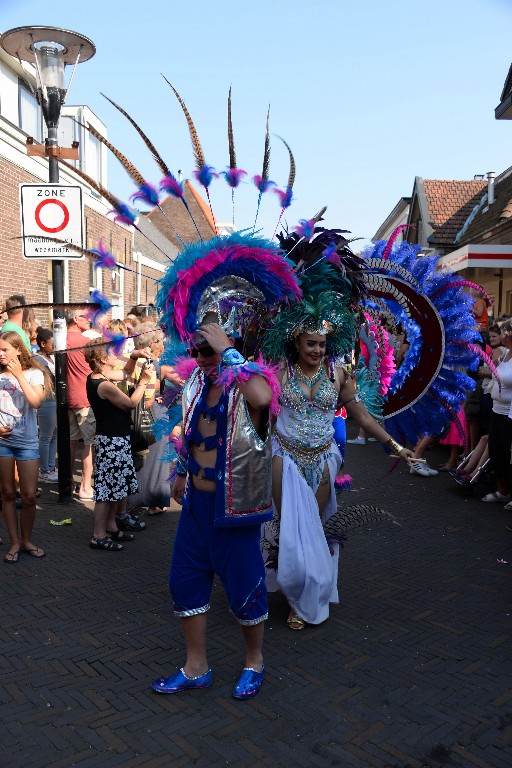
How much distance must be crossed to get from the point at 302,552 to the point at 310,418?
81cm

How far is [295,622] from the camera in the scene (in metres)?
4.06

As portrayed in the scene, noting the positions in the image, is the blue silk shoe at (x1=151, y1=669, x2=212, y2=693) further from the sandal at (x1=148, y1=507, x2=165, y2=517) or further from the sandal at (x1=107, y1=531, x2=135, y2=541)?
the sandal at (x1=148, y1=507, x2=165, y2=517)

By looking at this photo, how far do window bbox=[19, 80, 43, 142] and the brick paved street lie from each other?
917 centimetres

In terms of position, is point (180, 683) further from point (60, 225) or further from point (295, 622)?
point (60, 225)

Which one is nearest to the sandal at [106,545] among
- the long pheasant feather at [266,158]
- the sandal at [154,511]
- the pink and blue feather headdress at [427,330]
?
the sandal at [154,511]

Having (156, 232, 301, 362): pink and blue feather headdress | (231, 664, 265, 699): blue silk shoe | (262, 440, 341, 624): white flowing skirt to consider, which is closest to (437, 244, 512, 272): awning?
(262, 440, 341, 624): white flowing skirt

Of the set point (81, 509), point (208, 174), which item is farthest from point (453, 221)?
point (208, 174)

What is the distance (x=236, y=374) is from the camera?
2949 mm

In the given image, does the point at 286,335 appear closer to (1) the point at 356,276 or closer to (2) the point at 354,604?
(1) the point at 356,276

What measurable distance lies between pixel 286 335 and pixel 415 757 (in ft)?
7.35

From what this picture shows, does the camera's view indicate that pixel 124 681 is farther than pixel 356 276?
No

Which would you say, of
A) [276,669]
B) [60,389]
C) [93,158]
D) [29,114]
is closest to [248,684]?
[276,669]

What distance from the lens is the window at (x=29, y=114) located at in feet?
39.0

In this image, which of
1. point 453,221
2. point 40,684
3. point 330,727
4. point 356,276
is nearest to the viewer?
point 330,727
